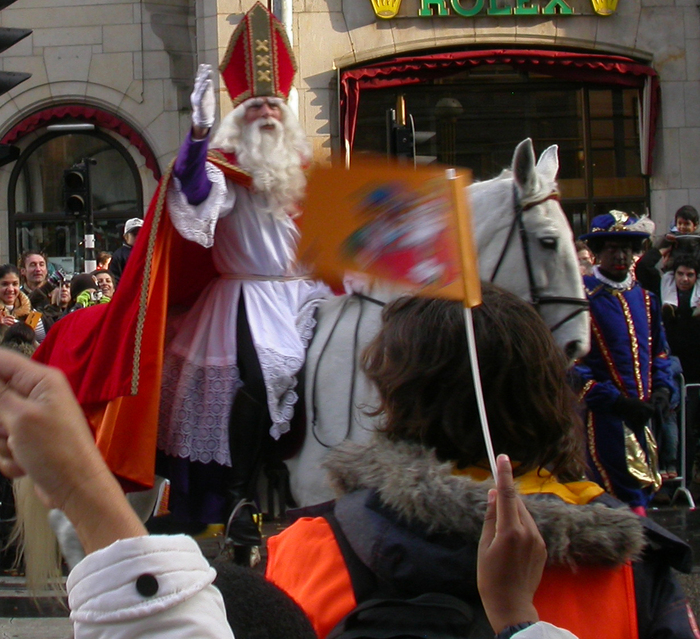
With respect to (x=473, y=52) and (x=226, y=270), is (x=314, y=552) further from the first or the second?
(x=473, y=52)

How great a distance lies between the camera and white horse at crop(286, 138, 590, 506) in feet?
12.7

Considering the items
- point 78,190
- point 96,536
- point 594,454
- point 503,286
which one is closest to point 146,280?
point 503,286

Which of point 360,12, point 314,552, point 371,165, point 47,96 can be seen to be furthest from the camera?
point 47,96

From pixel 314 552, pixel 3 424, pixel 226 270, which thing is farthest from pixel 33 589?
pixel 3 424

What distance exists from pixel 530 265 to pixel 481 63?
433 inches

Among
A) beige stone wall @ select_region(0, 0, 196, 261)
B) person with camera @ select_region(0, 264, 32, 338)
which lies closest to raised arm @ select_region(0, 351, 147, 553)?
person with camera @ select_region(0, 264, 32, 338)

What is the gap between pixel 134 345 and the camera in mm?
4074

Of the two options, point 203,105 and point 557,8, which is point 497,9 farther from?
point 203,105

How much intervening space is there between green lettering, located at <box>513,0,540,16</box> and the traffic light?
604 cm

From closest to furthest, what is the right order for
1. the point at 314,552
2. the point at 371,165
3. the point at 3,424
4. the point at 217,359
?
the point at 3,424 < the point at 314,552 < the point at 371,165 < the point at 217,359

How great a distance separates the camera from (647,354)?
18.6ft

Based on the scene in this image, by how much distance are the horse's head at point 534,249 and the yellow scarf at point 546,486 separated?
2.20 m

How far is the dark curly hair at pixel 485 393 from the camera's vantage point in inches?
65.4

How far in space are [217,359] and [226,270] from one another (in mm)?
401
